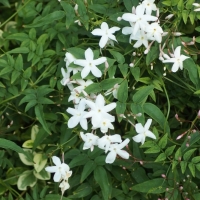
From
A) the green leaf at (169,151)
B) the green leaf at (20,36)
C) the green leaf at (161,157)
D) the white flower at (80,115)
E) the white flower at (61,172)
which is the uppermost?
the green leaf at (20,36)

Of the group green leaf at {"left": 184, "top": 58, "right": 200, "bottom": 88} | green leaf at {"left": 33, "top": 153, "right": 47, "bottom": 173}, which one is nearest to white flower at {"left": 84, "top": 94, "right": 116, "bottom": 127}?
green leaf at {"left": 184, "top": 58, "right": 200, "bottom": 88}

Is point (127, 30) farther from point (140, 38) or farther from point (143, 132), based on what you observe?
point (143, 132)

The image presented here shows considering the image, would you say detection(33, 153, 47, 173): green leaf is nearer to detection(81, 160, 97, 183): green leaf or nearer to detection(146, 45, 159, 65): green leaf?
detection(81, 160, 97, 183): green leaf

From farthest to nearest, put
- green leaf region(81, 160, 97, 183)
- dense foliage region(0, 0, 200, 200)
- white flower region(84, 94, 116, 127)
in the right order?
green leaf region(81, 160, 97, 183)
dense foliage region(0, 0, 200, 200)
white flower region(84, 94, 116, 127)

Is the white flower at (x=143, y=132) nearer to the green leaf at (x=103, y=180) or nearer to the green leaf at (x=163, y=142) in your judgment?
the green leaf at (x=163, y=142)

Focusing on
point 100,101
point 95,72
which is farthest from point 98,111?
point 95,72

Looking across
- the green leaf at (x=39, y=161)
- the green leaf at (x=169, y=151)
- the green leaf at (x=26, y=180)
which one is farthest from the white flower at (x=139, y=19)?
the green leaf at (x=26, y=180)

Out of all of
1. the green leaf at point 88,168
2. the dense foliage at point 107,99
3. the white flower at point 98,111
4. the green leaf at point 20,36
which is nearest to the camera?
the white flower at point 98,111
